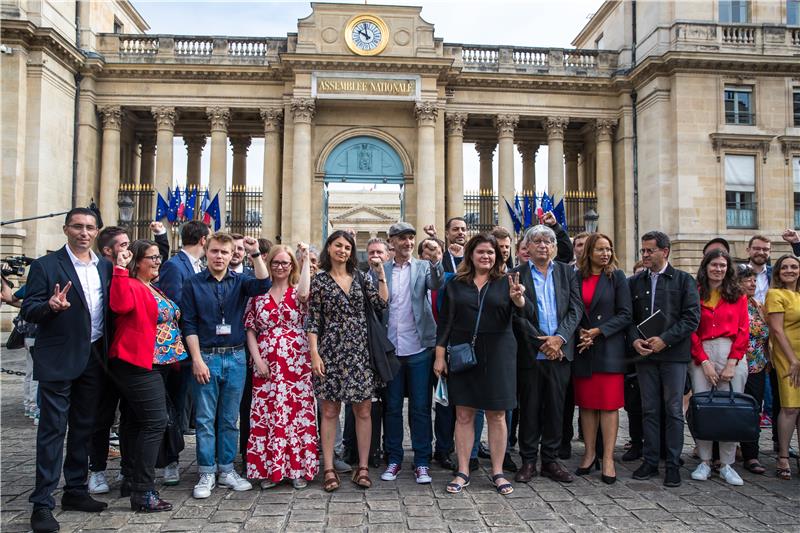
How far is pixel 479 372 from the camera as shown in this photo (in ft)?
17.9

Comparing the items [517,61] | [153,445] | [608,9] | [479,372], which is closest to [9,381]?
[153,445]

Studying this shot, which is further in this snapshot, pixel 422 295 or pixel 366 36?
pixel 366 36

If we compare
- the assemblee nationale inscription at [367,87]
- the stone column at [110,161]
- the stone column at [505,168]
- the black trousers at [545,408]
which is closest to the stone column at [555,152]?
the stone column at [505,168]

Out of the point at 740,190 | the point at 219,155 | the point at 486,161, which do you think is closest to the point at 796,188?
the point at 740,190

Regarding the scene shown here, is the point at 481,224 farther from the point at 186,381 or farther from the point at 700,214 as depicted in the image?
the point at 186,381

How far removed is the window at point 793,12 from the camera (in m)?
23.6

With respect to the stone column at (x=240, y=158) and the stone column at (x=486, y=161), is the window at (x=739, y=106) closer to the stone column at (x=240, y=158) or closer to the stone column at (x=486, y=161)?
the stone column at (x=486, y=161)

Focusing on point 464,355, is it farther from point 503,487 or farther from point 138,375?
point 138,375

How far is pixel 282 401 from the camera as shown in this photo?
18.0ft

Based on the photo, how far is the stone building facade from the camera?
72.8ft

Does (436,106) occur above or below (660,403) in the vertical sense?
above

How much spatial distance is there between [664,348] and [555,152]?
65.2ft

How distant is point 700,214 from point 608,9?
36.3 feet

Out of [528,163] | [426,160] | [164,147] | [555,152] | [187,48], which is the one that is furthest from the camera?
Result: [528,163]
